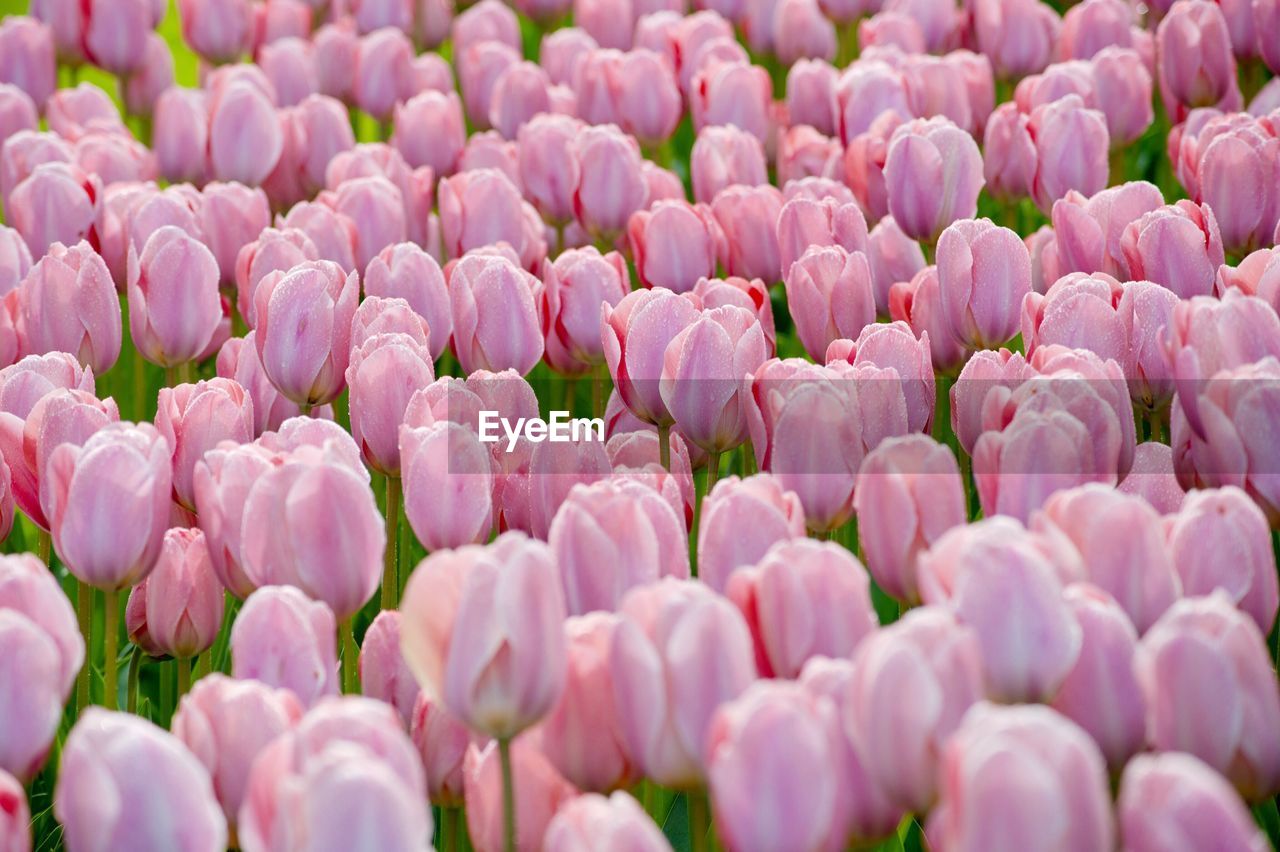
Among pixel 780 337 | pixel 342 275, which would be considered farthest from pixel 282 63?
pixel 342 275

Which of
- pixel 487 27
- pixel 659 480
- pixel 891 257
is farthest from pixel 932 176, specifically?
pixel 487 27

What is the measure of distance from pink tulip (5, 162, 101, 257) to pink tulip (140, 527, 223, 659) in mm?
897

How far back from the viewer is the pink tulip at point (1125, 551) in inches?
38.6

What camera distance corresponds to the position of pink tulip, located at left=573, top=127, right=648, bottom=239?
219cm

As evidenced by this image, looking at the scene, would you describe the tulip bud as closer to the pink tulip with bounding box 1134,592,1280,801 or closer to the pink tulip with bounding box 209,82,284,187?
the pink tulip with bounding box 209,82,284,187

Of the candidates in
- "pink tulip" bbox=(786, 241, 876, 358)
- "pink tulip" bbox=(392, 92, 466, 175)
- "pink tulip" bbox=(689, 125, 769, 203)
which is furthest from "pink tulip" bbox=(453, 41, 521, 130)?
"pink tulip" bbox=(786, 241, 876, 358)

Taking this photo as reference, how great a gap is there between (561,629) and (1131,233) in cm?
100

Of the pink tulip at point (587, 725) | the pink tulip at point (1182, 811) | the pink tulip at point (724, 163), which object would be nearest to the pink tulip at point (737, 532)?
the pink tulip at point (587, 725)

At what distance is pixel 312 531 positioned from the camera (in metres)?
1.13

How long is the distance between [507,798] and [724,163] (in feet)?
5.02

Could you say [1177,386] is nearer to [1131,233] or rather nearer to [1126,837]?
[1131,233]

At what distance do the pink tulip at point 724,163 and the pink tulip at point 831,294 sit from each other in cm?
58

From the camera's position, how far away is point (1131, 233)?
170 centimetres

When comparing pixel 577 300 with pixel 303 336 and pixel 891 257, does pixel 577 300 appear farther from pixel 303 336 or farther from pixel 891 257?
pixel 891 257
